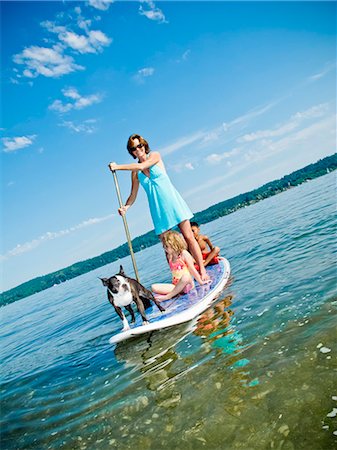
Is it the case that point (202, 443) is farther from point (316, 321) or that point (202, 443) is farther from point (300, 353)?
point (316, 321)

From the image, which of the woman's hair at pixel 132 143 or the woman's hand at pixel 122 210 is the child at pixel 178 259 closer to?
the woman's hand at pixel 122 210

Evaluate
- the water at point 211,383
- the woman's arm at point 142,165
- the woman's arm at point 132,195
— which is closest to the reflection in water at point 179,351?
the water at point 211,383

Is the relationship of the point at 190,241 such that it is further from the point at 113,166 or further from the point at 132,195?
the point at 113,166

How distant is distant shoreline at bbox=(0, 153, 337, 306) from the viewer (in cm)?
10444

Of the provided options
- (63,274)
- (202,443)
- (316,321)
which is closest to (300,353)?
(316,321)

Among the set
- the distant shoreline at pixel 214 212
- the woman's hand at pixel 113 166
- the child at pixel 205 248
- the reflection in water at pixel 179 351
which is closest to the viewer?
the reflection in water at pixel 179 351

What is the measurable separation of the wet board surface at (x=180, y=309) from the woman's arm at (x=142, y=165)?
10.3 ft

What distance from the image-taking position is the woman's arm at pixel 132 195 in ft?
26.5

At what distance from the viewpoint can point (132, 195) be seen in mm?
8461

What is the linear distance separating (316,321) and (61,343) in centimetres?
824

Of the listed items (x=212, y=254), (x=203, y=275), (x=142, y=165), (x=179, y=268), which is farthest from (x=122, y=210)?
(x=212, y=254)

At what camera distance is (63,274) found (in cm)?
11975

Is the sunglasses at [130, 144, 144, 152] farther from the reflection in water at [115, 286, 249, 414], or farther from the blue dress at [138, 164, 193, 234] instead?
the reflection in water at [115, 286, 249, 414]

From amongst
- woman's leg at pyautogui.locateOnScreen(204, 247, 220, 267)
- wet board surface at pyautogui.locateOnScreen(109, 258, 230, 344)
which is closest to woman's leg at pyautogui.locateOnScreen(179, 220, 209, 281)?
wet board surface at pyautogui.locateOnScreen(109, 258, 230, 344)
